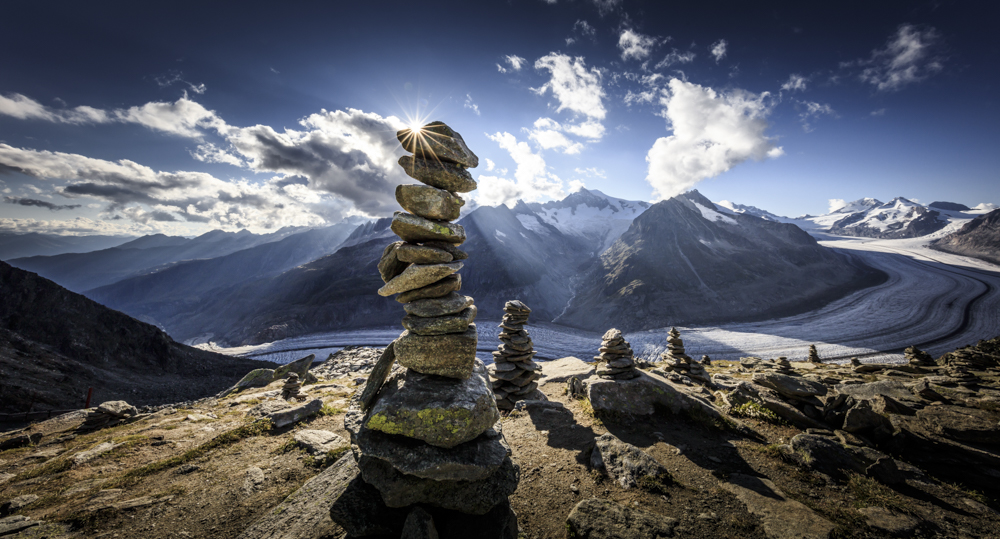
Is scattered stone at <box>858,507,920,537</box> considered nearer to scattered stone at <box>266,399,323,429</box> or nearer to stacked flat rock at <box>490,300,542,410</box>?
stacked flat rock at <box>490,300,542,410</box>

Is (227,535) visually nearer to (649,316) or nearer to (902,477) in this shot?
(902,477)

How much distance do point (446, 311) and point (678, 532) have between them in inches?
300

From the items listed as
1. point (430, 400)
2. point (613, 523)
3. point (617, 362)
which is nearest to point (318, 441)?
point (430, 400)

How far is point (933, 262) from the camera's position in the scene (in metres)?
118

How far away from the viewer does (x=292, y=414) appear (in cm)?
1402

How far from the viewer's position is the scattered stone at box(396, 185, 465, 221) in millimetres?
9383

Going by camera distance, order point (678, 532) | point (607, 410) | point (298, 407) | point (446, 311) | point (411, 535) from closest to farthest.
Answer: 1. point (411, 535)
2. point (678, 532)
3. point (446, 311)
4. point (607, 410)
5. point (298, 407)

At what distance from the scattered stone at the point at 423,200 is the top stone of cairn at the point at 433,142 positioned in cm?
119

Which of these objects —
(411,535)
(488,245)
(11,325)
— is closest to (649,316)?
(488,245)

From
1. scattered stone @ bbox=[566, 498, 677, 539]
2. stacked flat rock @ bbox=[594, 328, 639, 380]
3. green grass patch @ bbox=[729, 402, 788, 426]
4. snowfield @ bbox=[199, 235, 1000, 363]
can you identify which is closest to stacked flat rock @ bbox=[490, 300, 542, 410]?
stacked flat rock @ bbox=[594, 328, 639, 380]

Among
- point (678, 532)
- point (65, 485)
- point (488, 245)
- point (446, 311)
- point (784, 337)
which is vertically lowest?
point (784, 337)

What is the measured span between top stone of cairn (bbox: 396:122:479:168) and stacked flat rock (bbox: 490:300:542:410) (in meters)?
9.98

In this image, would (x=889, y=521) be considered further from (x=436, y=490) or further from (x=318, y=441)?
(x=318, y=441)

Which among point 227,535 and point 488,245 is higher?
point 488,245
